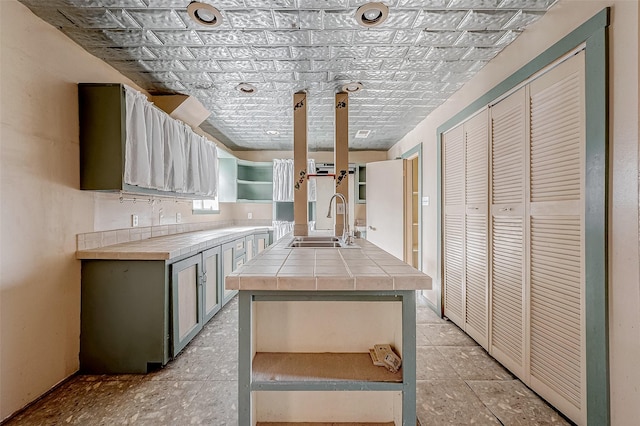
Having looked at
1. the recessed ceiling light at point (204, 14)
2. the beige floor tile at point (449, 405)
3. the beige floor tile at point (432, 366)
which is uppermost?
the recessed ceiling light at point (204, 14)

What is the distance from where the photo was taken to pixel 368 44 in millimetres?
2193

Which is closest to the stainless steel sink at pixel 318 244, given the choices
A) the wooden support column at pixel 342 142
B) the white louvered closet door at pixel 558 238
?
the wooden support column at pixel 342 142

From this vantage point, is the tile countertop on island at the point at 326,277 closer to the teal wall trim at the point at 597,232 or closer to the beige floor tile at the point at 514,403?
the teal wall trim at the point at 597,232

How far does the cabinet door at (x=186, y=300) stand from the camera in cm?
234

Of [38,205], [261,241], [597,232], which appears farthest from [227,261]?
[597,232]

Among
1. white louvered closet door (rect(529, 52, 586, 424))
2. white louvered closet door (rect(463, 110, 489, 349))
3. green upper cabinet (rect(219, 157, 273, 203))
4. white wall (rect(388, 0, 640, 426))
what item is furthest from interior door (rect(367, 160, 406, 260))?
white wall (rect(388, 0, 640, 426))

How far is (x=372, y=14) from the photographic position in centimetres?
185

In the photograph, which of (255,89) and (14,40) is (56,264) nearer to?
(14,40)

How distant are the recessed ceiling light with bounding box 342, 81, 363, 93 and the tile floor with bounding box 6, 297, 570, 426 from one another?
2511mm

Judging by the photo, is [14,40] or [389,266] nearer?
[389,266]

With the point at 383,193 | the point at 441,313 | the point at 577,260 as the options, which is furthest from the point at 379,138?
the point at 577,260

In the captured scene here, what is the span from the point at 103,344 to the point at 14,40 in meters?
2.04

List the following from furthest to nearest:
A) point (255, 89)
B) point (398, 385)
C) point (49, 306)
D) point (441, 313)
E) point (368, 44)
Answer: point (441, 313) → point (255, 89) → point (368, 44) → point (49, 306) → point (398, 385)

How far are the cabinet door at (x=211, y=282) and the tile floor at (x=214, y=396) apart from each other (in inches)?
21.7
